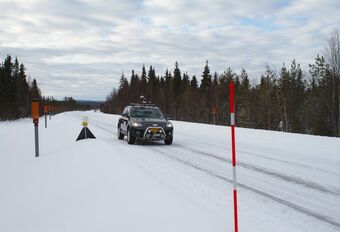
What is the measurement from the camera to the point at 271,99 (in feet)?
161

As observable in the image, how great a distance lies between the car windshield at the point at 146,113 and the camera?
51.7ft

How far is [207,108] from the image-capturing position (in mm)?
65312

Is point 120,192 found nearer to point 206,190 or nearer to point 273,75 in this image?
point 206,190

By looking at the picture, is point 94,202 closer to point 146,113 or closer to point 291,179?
point 291,179

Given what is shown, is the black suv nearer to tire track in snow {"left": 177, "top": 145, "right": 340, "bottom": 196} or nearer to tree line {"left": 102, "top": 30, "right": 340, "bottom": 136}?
tire track in snow {"left": 177, "top": 145, "right": 340, "bottom": 196}

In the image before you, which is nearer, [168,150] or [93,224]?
[93,224]

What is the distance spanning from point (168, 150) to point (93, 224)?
8.12m

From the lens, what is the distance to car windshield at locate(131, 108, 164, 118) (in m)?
15.8

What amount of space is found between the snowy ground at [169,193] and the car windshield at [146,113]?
4757mm

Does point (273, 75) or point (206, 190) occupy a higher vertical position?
point (273, 75)

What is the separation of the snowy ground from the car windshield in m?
4.76

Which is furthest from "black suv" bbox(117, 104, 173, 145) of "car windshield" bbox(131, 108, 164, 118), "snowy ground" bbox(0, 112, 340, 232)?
"snowy ground" bbox(0, 112, 340, 232)

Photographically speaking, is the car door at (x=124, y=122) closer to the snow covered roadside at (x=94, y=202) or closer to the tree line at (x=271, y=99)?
the snow covered roadside at (x=94, y=202)

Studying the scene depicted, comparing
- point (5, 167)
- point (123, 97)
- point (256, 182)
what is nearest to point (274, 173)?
point (256, 182)
